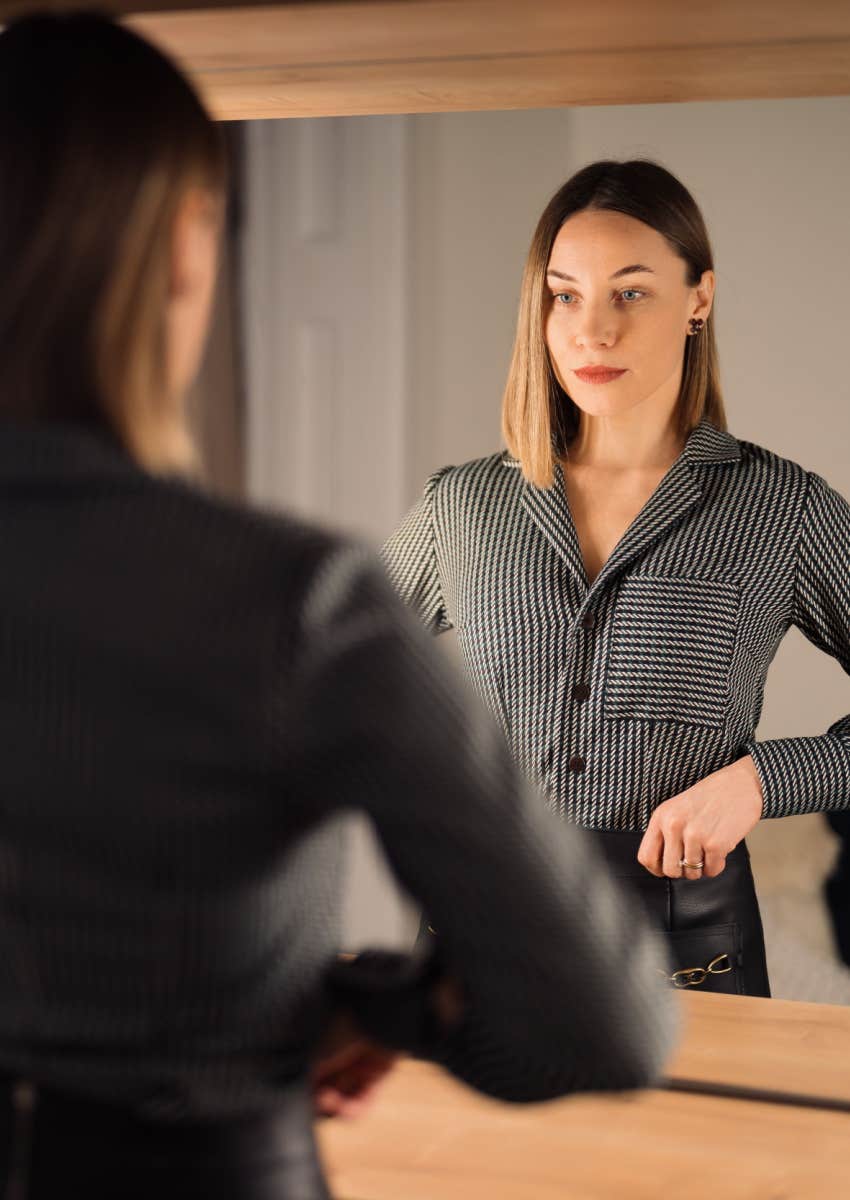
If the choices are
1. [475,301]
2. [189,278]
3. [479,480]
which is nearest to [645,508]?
Answer: [479,480]

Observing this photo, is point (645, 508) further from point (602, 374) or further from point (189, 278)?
point (189, 278)

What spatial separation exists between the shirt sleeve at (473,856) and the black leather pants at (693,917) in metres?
0.65

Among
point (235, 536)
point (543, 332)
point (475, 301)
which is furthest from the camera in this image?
point (475, 301)

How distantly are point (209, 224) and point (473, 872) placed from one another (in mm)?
240

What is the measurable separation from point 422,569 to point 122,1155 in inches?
34.8

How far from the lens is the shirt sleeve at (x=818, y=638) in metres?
1.10

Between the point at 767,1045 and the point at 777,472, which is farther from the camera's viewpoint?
the point at 777,472

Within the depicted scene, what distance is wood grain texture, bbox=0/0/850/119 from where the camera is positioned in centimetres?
81

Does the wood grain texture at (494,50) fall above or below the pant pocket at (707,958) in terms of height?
above

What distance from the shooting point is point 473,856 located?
0.41 meters

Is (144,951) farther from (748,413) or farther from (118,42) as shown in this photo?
(748,413)

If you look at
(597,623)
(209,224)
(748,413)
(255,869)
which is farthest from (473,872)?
(748,413)

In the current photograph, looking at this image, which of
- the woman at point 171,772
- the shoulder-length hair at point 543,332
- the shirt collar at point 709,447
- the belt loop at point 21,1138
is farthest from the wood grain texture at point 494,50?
the belt loop at point 21,1138

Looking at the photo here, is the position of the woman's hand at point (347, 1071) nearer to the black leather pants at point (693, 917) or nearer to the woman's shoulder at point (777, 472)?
the black leather pants at point (693, 917)
